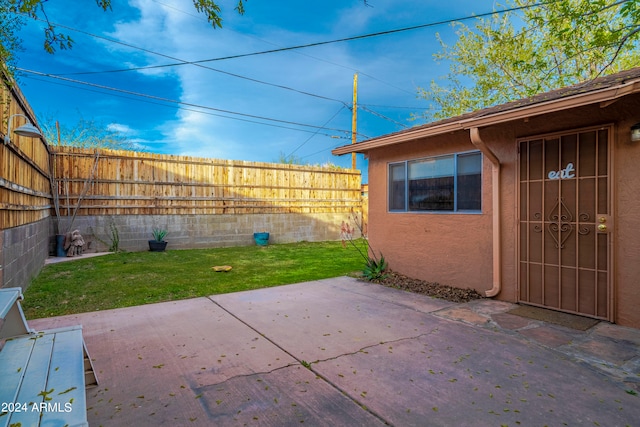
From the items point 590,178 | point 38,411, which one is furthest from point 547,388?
point 38,411

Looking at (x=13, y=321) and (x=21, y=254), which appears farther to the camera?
(x=21, y=254)

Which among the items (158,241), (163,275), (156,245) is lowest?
(163,275)

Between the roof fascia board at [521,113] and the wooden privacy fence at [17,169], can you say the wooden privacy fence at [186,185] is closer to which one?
the wooden privacy fence at [17,169]

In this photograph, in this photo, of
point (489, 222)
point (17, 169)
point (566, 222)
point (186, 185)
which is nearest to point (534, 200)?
point (566, 222)

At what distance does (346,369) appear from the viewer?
2871 millimetres

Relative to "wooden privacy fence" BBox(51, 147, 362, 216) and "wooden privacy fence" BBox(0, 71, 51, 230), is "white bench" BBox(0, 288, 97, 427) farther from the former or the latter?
"wooden privacy fence" BBox(51, 147, 362, 216)

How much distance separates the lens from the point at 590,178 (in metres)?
4.20

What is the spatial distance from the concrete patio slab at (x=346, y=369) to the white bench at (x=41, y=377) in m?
0.43

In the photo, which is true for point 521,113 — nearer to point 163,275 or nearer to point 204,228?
point 163,275

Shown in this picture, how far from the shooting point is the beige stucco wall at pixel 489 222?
3857mm

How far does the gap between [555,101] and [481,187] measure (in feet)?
5.37

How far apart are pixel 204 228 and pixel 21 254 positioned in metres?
6.17

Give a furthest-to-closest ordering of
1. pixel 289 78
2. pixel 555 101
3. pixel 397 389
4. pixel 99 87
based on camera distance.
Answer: pixel 289 78, pixel 99 87, pixel 555 101, pixel 397 389

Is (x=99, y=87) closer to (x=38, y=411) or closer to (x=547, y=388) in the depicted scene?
(x=38, y=411)
